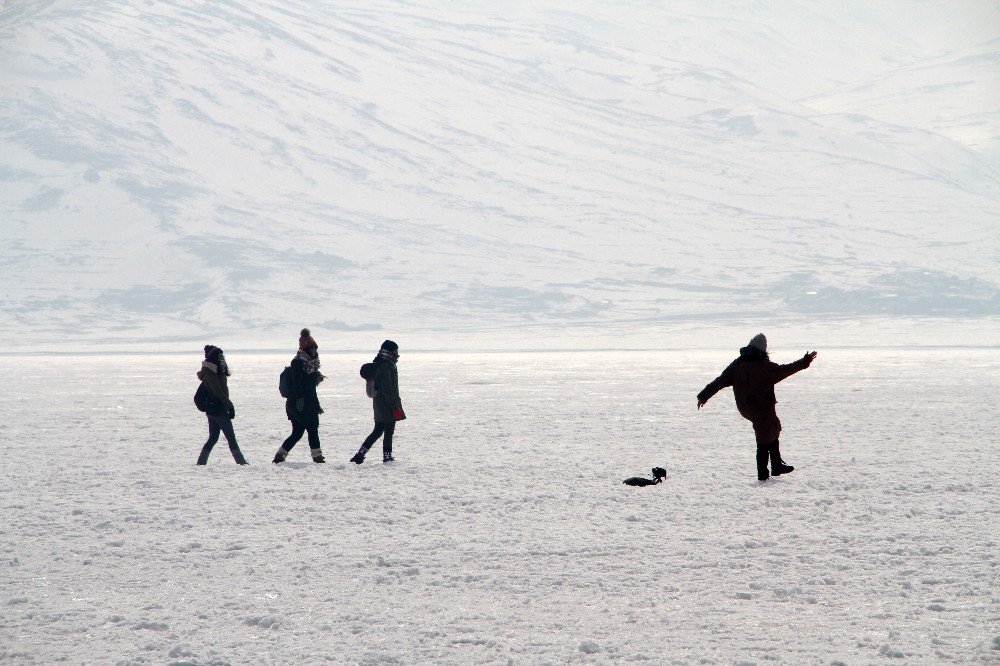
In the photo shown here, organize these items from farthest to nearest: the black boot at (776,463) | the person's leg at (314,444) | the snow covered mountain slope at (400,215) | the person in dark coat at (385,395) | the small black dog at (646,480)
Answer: the snow covered mountain slope at (400,215), the person's leg at (314,444), the person in dark coat at (385,395), the black boot at (776,463), the small black dog at (646,480)

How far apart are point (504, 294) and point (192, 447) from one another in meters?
113

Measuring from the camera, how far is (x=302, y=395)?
12.0 m

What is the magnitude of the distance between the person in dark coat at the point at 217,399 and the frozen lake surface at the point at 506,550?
261 millimetres

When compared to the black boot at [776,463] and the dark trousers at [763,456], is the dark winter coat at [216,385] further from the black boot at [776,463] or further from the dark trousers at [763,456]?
the black boot at [776,463]

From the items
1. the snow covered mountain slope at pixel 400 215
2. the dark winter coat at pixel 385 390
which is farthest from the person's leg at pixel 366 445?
the snow covered mountain slope at pixel 400 215

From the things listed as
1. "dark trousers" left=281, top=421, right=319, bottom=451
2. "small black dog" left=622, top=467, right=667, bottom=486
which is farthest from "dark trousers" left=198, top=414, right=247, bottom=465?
"small black dog" left=622, top=467, right=667, bottom=486

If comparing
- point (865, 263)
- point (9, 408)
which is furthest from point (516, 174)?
point (9, 408)

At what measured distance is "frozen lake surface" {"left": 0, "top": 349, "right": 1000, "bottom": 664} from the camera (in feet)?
19.3

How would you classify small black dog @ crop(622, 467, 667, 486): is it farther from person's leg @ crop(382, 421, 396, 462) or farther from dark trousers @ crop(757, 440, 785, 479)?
person's leg @ crop(382, 421, 396, 462)

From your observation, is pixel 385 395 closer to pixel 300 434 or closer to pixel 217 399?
pixel 300 434

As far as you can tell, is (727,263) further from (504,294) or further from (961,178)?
(961,178)

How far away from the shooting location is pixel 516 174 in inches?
6781

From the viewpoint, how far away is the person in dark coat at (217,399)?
1197 centimetres

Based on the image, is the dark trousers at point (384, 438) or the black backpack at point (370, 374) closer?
the black backpack at point (370, 374)
